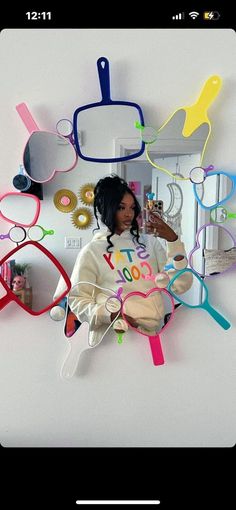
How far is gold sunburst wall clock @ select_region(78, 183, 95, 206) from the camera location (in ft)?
2.87

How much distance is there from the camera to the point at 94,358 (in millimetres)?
924

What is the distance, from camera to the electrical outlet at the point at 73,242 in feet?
2.89

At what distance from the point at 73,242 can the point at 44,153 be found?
175 mm

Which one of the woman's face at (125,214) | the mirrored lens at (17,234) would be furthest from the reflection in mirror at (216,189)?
Result: the mirrored lens at (17,234)

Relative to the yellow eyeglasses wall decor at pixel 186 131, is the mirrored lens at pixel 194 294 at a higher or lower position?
lower

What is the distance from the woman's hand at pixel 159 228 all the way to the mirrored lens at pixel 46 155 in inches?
7.1

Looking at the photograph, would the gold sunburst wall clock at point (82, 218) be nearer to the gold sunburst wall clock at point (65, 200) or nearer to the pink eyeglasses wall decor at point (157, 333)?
the gold sunburst wall clock at point (65, 200)
